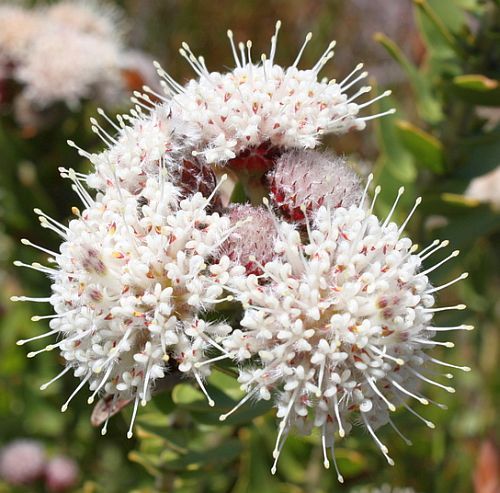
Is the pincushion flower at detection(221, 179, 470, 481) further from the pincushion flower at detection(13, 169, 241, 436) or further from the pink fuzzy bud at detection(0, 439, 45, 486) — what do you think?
the pink fuzzy bud at detection(0, 439, 45, 486)

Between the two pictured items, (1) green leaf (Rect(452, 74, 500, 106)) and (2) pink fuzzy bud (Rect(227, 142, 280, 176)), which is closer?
(2) pink fuzzy bud (Rect(227, 142, 280, 176))

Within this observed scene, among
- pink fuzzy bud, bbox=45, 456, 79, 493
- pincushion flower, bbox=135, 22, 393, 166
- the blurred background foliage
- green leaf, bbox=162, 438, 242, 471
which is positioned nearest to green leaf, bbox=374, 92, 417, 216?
the blurred background foliage

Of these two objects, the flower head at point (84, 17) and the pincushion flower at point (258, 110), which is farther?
the flower head at point (84, 17)

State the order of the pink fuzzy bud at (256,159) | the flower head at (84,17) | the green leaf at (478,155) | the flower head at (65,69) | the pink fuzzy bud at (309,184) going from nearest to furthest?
the pink fuzzy bud at (309,184), the pink fuzzy bud at (256,159), the green leaf at (478,155), the flower head at (65,69), the flower head at (84,17)

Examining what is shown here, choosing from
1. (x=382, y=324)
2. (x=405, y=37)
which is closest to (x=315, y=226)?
(x=382, y=324)

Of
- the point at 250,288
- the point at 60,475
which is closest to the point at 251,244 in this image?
the point at 250,288

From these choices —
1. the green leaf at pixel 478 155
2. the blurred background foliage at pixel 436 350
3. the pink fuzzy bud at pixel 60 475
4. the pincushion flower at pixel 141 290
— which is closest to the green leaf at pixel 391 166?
the blurred background foliage at pixel 436 350

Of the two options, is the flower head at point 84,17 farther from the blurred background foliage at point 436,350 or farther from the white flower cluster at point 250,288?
the white flower cluster at point 250,288
